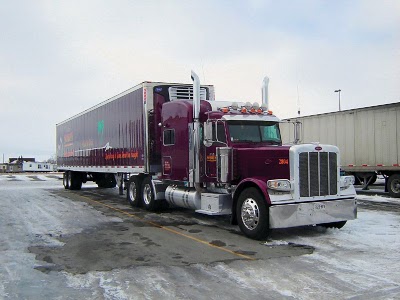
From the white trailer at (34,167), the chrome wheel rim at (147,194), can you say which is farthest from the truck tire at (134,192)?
the white trailer at (34,167)

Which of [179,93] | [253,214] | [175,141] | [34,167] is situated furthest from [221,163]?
[34,167]

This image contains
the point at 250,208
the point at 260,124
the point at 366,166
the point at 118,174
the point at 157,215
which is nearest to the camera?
the point at 250,208

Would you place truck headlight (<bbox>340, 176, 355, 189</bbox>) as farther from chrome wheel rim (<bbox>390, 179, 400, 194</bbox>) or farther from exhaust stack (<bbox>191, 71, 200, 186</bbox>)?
chrome wheel rim (<bbox>390, 179, 400, 194</bbox>)

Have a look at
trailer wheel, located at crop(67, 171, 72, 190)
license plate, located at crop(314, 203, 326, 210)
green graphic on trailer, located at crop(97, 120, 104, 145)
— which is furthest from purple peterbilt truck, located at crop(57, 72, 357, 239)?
trailer wheel, located at crop(67, 171, 72, 190)

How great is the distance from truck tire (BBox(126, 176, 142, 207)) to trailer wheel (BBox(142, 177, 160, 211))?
0.34 meters

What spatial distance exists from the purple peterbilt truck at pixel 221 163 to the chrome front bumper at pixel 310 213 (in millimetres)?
19

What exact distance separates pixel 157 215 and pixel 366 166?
979 cm

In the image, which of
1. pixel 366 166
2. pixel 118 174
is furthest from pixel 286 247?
pixel 366 166

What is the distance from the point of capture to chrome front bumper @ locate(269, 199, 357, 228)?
8.13 m

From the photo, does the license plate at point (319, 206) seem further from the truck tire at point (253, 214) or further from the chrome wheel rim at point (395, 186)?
the chrome wheel rim at point (395, 186)

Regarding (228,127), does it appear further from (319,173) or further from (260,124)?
(319,173)

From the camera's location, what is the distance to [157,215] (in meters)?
12.1

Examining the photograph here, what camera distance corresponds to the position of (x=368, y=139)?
17.3 m

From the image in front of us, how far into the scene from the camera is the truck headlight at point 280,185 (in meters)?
8.23
